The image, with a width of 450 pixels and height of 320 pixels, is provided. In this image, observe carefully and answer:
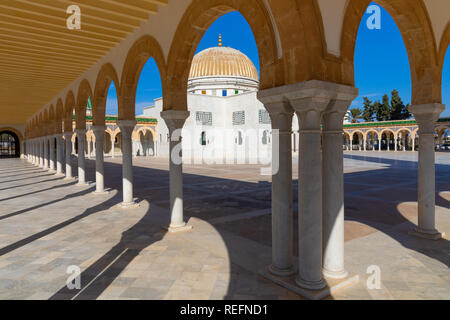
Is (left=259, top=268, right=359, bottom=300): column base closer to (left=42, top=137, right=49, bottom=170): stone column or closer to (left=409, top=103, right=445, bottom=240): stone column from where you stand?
(left=409, top=103, right=445, bottom=240): stone column

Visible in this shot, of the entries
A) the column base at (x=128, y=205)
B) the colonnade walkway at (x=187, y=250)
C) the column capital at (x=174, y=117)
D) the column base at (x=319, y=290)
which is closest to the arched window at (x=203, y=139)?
the colonnade walkway at (x=187, y=250)

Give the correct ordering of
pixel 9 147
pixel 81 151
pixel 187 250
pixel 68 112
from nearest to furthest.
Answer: pixel 187 250, pixel 81 151, pixel 68 112, pixel 9 147

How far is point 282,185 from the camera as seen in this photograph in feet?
12.0

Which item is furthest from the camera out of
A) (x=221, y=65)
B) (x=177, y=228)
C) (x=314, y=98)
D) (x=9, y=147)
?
(x=9, y=147)

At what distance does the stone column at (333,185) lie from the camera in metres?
3.46

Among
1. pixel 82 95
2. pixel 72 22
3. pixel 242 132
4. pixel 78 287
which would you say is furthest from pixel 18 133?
pixel 78 287

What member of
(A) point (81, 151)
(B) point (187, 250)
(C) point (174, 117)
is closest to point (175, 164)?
(C) point (174, 117)

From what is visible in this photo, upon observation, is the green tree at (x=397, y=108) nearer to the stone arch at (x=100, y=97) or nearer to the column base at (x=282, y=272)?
the stone arch at (x=100, y=97)

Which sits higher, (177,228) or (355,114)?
(355,114)

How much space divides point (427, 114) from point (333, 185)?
9.97 feet

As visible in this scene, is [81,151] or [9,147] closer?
[81,151]

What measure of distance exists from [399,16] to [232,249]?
4745 mm

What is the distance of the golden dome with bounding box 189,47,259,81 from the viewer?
38094mm

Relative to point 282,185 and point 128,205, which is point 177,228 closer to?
point 128,205
